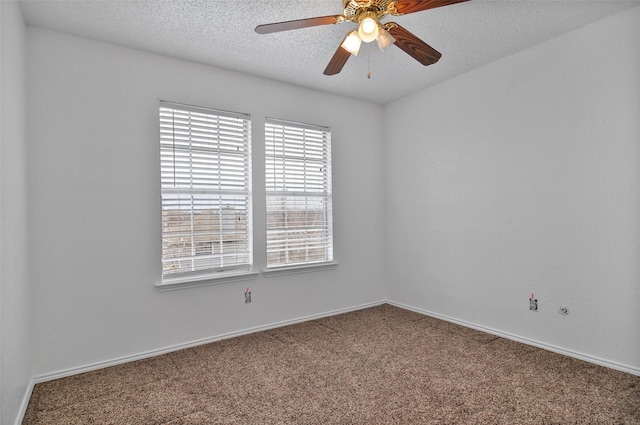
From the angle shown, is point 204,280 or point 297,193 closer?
point 204,280

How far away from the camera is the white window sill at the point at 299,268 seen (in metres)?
3.76

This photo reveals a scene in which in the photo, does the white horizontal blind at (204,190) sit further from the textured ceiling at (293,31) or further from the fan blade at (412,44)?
the fan blade at (412,44)

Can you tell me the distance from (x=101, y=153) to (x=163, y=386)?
1.88 metres

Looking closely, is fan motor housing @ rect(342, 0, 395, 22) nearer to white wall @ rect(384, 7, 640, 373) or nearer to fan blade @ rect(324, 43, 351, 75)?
fan blade @ rect(324, 43, 351, 75)

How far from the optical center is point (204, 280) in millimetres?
3328

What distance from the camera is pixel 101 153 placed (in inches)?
114

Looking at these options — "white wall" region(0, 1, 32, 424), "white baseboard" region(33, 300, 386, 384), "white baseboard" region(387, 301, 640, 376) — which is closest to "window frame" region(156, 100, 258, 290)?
"white baseboard" region(33, 300, 386, 384)

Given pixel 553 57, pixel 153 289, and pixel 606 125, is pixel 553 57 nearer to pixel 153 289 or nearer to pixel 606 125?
pixel 606 125

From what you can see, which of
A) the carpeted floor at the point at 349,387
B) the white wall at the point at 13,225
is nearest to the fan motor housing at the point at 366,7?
the white wall at the point at 13,225

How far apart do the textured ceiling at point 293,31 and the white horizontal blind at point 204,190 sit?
1.94 ft

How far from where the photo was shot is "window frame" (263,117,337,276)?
3.83 metres

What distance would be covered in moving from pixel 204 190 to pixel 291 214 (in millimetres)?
1023

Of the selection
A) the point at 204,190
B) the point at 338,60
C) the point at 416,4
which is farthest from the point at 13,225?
the point at 416,4

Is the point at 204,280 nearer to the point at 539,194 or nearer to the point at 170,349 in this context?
the point at 170,349
